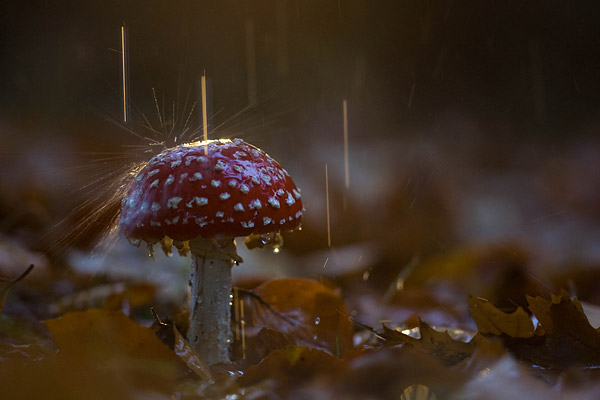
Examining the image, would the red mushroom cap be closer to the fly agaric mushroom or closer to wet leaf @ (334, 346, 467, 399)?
the fly agaric mushroom

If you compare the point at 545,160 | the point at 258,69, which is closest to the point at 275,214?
the point at 545,160

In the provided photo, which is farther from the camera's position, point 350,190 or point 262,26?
point 262,26

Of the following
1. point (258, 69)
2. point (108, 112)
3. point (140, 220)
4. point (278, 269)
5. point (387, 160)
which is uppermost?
point (258, 69)

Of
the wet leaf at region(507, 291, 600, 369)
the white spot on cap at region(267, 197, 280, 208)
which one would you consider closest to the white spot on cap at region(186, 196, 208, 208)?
the white spot on cap at region(267, 197, 280, 208)

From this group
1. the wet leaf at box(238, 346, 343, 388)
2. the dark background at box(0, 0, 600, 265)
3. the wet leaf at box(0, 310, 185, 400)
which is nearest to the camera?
the wet leaf at box(0, 310, 185, 400)

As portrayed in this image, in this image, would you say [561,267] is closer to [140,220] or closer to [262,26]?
[140,220]

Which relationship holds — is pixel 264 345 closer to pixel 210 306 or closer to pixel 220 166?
pixel 210 306

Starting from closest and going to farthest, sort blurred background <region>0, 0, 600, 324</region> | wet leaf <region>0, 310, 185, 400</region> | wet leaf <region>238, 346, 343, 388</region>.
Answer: wet leaf <region>0, 310, 185, 400</region> → wet leaf <region>238, 346, 343, 388</region> → blurred background <region>0, 0, 600, 324</region>
